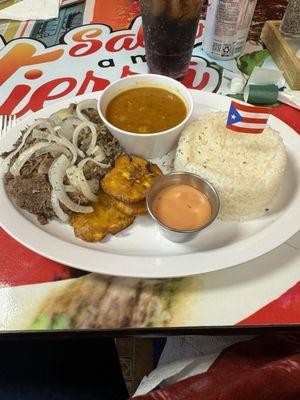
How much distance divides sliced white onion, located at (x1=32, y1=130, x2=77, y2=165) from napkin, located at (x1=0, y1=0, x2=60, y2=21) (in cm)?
167

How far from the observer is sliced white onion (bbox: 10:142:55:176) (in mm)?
1683

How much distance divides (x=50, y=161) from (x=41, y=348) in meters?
0.83

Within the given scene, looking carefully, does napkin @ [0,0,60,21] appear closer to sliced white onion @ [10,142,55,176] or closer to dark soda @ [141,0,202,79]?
dark soda @ [141,0,202,79]

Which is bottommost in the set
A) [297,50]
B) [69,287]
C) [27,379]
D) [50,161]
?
[27,379]

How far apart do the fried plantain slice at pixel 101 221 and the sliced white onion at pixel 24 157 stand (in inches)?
12.3

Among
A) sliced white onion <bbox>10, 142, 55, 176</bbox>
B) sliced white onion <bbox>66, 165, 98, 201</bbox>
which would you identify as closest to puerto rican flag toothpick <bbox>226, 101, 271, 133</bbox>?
sliced white onion <bbox>66, 165, 98, 201</bbox>

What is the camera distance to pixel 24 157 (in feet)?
5.53

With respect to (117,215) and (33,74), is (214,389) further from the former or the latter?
(33,74)

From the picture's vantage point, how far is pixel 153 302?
1466mm

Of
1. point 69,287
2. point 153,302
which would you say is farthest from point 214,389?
point 69,287

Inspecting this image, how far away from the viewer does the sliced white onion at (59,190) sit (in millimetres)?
1598

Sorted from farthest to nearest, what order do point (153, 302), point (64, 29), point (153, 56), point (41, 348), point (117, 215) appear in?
point (64, 29)
point (153, 56)
point (41, 348)
point (117, 215)
point (153, 302)

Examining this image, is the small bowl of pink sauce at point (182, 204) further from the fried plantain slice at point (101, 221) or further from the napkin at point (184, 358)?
the napkin at point (184, 358)

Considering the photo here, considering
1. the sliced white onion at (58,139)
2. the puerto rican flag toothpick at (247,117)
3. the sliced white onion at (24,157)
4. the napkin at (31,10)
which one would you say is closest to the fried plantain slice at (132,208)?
the sliced white onion at (58,139)
